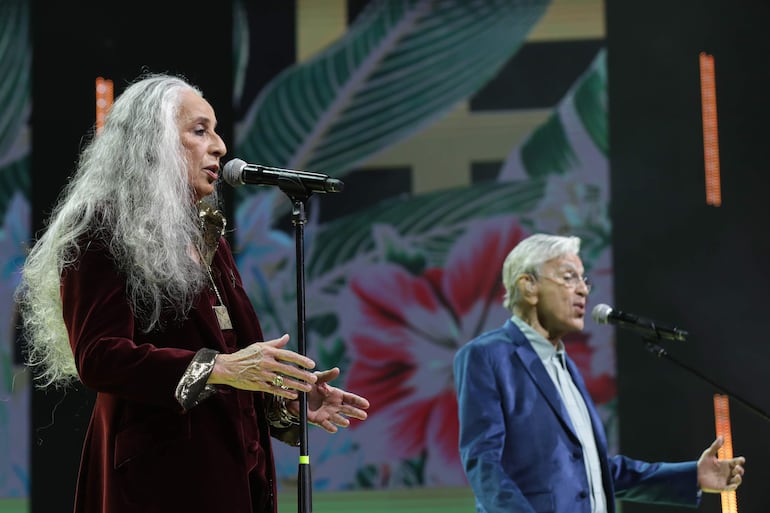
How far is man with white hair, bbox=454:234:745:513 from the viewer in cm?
341

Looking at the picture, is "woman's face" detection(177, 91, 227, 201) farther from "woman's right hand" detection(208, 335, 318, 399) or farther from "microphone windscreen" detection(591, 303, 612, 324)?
"microphone windscreen" detection(591, 303, 612, 324)

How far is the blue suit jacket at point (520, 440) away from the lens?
133 inches

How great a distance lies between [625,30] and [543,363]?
2.14 metres

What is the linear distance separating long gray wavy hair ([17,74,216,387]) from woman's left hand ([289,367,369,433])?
13.9 inches

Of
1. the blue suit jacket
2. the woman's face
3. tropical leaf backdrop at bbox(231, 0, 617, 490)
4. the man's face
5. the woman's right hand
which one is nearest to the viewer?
the woman's right hand

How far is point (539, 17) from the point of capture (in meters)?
5.26

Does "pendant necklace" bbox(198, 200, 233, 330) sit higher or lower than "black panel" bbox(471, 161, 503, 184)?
lower

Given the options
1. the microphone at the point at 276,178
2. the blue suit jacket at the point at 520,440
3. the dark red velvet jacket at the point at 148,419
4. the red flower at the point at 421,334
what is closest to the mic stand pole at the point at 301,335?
the microphone at the point at 276,178

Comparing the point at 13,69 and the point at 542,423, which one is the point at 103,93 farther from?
the point at 542,423

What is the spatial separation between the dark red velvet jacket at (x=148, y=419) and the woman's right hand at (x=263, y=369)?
0.25 feet

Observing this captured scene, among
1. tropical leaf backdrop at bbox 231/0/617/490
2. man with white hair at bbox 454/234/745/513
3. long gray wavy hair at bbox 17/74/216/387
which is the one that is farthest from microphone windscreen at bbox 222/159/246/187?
tropical leaf backdrop at bbox 231/0/617/490

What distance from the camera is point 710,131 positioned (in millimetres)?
4965

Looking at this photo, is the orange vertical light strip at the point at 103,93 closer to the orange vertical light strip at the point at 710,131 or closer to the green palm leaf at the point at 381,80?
the green palm leaf at the point at 381,80

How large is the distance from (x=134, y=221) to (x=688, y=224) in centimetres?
336
